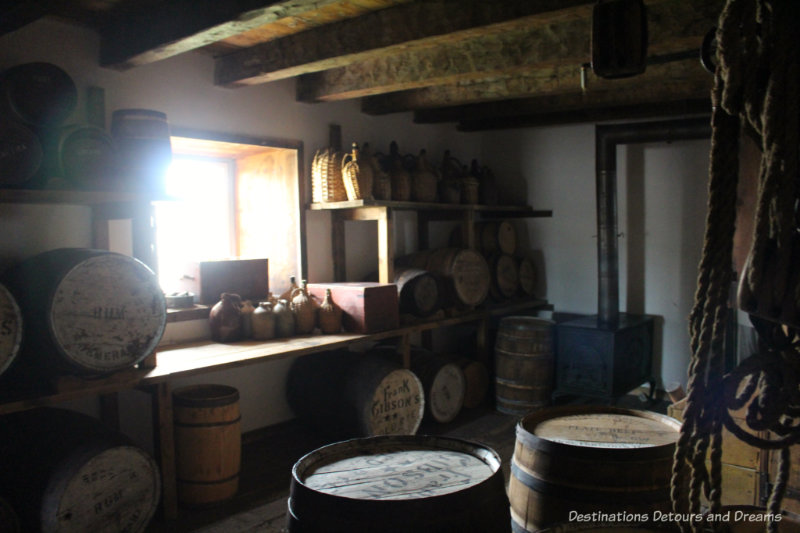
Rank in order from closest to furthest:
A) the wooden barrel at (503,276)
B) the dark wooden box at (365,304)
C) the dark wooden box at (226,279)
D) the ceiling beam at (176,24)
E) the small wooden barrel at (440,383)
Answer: the ceiling beam at (176,24) → the dark wooden box at (226,279) → the dark wooden box at (365,304) → the small wooden barrel at (440,383) → the wooden barrel at (503,276)

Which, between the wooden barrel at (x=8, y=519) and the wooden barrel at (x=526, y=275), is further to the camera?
the wooden barrel at (x=526, y=275)

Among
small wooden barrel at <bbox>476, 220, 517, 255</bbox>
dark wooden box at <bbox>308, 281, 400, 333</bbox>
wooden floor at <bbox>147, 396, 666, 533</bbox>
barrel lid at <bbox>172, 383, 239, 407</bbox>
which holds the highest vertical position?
small wooden barrel at <bbox>476, 220, 517, 255</bbox>

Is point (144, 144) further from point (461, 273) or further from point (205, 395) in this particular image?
point (461, 273)

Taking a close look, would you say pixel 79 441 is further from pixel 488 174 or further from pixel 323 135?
pixel 488 174

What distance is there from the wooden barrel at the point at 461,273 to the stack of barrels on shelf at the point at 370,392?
0.61m

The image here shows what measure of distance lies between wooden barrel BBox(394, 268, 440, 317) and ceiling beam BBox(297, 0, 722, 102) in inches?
60.6

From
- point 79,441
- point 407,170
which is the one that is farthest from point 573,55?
point 79,441

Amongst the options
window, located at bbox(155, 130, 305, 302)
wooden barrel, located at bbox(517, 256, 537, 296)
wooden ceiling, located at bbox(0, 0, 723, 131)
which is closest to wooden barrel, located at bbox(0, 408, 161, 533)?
window, located at bbox(155, 130, 305, 302)

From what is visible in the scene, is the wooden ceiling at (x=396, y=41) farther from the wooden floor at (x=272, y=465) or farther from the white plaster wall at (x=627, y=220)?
the wooden floor at (x=272, y=465)

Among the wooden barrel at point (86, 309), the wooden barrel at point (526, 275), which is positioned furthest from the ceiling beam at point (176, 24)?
the wooden barrel at point (526, 275)

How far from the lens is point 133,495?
10.0 feet

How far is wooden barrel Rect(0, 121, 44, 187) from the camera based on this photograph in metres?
2.78

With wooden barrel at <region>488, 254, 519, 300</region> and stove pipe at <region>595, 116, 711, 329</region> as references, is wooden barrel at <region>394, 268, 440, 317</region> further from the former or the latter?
stove pipe at <region>595, 116, 711, 329</region>

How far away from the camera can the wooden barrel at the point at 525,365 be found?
5195 mm
